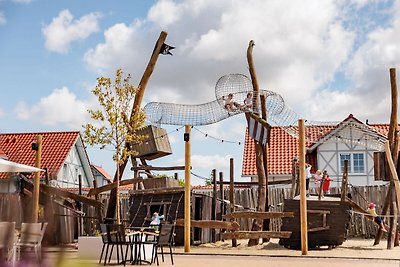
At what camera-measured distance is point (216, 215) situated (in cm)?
2081

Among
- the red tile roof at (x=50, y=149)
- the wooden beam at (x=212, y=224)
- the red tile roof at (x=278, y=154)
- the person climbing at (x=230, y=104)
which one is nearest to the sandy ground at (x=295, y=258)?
the wooden beam at (x=212, y=224)

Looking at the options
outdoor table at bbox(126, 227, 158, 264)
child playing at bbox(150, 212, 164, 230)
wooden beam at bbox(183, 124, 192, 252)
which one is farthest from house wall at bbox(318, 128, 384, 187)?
outdoor table at bbox(126, 227, 158, 264)

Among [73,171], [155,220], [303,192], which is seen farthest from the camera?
[73,171]

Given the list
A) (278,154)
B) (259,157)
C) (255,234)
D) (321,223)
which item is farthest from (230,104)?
(278,154)

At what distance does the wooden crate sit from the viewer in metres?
20.4

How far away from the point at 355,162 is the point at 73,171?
16997 mm

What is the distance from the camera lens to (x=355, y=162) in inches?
1304

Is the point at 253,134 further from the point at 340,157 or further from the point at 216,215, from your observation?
the point at 340,157

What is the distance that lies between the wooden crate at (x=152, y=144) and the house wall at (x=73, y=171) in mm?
16048

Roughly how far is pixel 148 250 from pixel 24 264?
1242cm

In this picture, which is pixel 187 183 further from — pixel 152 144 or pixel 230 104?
pixel 152 144

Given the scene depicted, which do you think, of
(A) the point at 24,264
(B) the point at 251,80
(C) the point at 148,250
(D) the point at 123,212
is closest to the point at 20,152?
(D) the point at 123,212

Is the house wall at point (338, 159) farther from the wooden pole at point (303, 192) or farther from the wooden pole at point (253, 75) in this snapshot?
the wooden pole at point (303, 192)

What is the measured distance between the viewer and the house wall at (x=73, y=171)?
1461 inches
